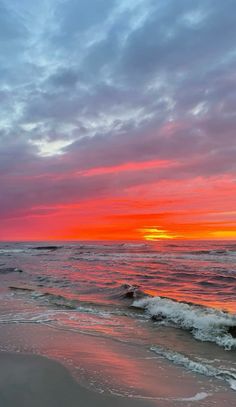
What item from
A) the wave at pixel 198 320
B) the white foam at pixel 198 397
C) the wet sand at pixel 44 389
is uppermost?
the wet sand at pixel 44 389

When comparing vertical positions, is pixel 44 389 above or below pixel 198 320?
above

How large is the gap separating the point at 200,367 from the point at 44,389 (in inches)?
106

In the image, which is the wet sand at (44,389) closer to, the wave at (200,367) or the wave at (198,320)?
the wave at (200,367)

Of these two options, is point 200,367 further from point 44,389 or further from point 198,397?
point 44,389

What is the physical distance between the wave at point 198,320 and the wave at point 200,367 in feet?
4.54

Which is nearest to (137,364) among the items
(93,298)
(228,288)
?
(93,298)

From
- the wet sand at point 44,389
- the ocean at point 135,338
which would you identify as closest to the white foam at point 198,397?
the ocean at point 135,338

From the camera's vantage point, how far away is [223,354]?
22.2ft

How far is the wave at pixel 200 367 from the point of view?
5.39 meters

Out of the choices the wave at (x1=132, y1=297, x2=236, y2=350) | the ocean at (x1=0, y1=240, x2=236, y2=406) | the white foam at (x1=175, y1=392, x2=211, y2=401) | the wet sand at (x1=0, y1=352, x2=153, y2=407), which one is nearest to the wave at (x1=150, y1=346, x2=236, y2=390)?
the ocean at (x1=0, y1=240, x2=236, y2=406)

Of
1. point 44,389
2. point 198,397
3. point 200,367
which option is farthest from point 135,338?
point 44,389

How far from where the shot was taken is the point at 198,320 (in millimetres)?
9039

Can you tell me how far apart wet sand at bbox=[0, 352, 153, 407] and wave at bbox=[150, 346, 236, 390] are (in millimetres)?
1657

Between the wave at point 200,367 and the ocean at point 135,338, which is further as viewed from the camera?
the wave at point 200,367
